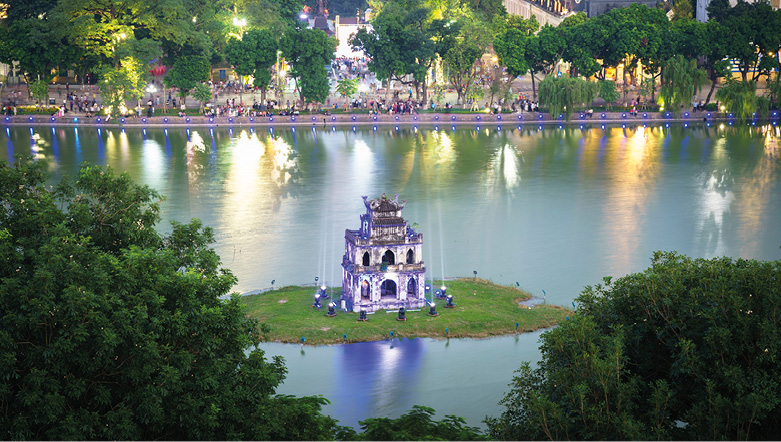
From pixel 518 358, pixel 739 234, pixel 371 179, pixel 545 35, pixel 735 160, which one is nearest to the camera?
pixel 518 358

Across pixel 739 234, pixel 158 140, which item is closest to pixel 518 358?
pixel 739 234

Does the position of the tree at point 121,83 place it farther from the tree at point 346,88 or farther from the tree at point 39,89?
the tree at point 346,88

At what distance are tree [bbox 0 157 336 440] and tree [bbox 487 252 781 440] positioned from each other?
6.52m

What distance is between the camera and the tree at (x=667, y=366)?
84.5ft

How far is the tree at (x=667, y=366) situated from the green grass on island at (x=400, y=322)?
39.0ft

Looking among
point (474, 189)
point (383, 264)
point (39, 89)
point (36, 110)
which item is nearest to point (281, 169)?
point (474, 189)

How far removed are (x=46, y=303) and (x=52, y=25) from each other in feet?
318

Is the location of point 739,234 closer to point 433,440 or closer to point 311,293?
point 311,293

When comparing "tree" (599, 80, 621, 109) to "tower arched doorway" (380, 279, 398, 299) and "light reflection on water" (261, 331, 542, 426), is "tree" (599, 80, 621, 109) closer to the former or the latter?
"tower arched doorway" (380, 279, 398, 299)

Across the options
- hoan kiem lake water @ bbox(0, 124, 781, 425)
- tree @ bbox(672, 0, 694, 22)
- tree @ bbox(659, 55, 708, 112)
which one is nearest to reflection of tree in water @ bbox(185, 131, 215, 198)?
hoan kiem lake water @ bbox(0, 124, 781, 425)

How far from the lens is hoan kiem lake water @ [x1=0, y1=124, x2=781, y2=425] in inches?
1522

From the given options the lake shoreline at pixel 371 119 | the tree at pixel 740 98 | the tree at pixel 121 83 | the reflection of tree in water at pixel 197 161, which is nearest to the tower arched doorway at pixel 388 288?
the reflection of tree in water at pixel 197 161

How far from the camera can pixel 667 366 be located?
28703mm

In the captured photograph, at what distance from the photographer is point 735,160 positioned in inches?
3477
